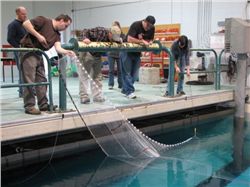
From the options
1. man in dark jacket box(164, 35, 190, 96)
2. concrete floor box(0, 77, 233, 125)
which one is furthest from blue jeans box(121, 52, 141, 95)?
man in dark jacket box(164, 35, 190, 96)

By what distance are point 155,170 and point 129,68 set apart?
6.74 ft

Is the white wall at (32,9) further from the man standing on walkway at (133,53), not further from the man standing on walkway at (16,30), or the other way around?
the man standing on walkway at (133,53)

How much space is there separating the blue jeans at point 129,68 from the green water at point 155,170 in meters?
1.27

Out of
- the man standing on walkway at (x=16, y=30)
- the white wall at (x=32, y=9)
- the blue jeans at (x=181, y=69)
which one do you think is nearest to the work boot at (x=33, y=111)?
the man standing on walkway at (x=16, y=30)

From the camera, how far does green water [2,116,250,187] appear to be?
4.05 meters

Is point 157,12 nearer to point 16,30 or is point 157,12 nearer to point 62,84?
point 16,30

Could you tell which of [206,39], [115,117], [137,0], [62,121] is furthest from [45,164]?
[137,0]

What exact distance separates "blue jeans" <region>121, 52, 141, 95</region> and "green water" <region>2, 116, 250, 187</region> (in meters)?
1.27

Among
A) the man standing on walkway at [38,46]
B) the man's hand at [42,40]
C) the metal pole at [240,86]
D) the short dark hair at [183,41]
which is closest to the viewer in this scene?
the man's hand at [42,40]

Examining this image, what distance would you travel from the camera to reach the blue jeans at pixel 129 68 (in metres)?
5.79

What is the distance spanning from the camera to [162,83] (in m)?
8.87

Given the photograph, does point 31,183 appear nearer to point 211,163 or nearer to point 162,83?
point 211,163

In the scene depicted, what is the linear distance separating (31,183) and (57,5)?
10.5m

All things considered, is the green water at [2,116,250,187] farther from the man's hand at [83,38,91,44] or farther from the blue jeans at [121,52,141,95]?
the man's hand at [83,38,91,44]
